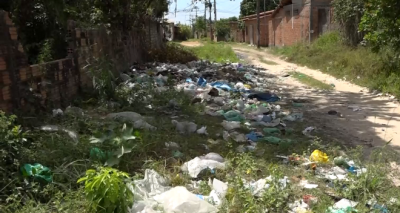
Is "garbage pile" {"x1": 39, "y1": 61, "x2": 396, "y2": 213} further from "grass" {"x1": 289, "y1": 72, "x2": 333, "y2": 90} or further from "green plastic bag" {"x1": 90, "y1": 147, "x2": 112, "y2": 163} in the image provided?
"grass" {"x1": 289, "y1": 72, "x2": 333, "y2": 90}

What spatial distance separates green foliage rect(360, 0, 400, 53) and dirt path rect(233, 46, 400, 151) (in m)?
1.13

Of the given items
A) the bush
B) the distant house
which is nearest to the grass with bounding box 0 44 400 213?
the bush

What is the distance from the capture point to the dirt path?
5012mm

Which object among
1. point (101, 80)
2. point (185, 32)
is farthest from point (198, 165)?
point (185, 32)

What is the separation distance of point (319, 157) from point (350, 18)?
9442 millimetres

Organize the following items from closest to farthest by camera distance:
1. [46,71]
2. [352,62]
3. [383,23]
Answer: [46,71], [383,23], [352,62]

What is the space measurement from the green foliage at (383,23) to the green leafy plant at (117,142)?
643cm

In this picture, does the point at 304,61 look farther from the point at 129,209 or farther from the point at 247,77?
the point at 129,209

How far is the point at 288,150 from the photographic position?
4.26 metres

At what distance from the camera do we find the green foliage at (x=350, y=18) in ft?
38.1

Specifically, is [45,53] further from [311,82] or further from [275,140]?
[311,82]

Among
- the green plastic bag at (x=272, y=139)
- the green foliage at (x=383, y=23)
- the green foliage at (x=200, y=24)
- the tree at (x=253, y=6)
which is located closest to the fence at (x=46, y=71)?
the green plastic bag at (x=272, y=139)

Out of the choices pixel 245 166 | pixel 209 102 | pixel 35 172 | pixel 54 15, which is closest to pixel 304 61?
pixel 209 102

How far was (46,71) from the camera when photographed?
4.98m
